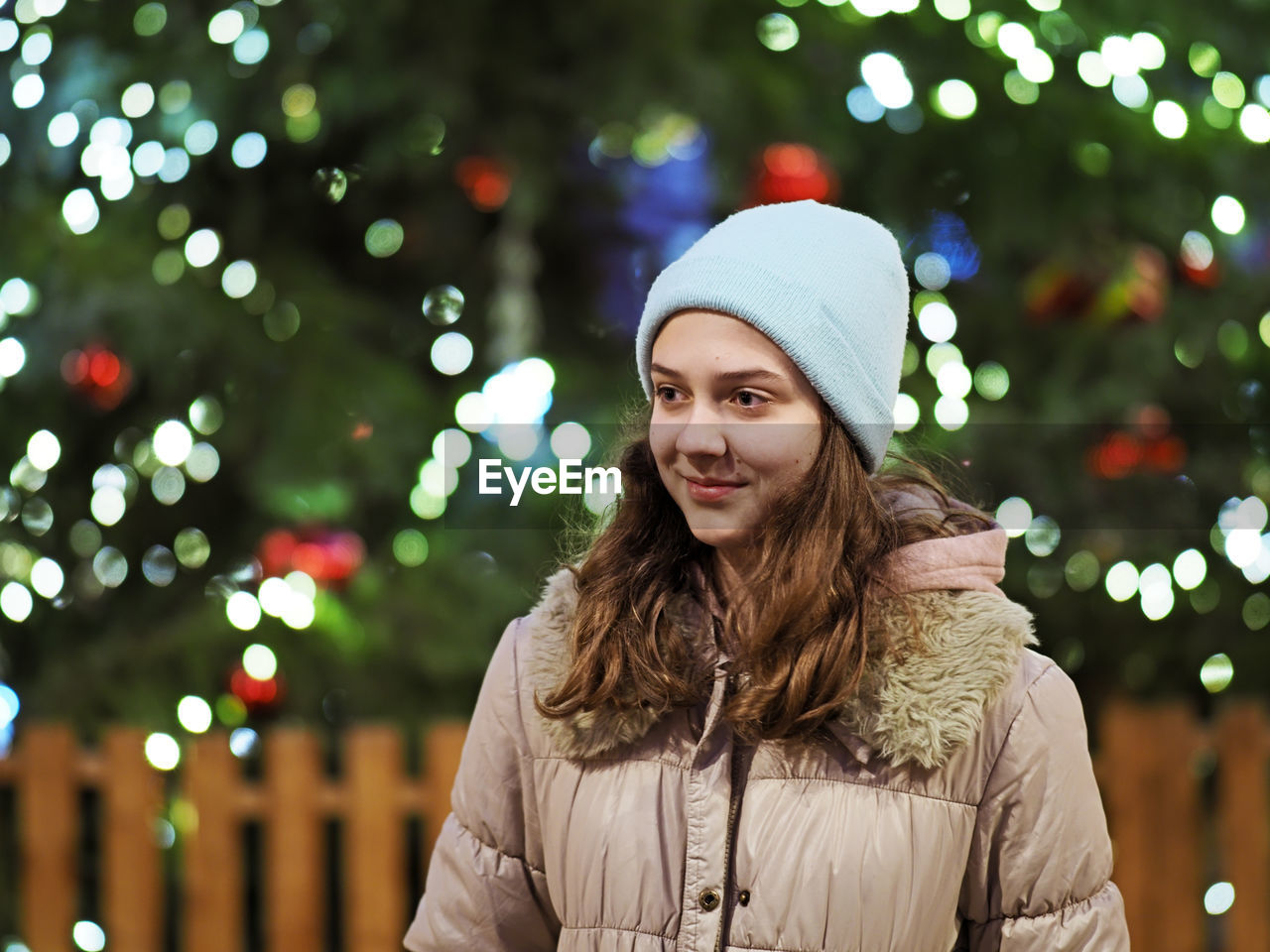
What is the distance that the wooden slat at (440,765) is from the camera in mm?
3268

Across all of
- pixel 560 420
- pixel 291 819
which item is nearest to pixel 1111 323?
pixel 560 420

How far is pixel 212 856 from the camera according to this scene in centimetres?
341

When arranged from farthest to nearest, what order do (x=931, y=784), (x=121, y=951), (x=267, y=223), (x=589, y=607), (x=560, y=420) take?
1. (x=267, y=223)
2. (x=121, y=951)
3. (x=560, y=420)
4. (x=589, y=607)
5. (x=931, y=784)

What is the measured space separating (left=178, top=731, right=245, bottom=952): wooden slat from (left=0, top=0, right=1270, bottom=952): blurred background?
113 millimetres

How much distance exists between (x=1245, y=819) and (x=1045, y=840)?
2.52m

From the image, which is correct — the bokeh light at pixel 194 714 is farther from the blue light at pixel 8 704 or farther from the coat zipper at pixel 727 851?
the coat zipper at pixel 727 851

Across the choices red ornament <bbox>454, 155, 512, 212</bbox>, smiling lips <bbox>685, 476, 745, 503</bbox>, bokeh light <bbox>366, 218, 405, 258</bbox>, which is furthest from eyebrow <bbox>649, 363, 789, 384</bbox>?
bokeh light <bbox>366, 218, 405, 258</bbox>

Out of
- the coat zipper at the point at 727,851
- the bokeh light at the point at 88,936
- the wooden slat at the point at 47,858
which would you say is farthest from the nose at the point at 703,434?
the bokeh light at the point at 88,936

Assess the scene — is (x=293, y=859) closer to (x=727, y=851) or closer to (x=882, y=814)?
(x=727, y=851)

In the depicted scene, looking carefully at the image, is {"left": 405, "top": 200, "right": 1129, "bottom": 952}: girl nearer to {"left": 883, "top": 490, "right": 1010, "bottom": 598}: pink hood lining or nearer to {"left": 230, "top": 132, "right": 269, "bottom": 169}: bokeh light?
{"left": 883, "top": 490, "right": 1010, "bottom": 598}: pink hood lining

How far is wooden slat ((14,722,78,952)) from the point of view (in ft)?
11.5

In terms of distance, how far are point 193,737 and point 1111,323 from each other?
2725mm

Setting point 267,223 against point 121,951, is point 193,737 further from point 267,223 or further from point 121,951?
point 267,223

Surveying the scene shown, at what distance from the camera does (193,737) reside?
11.2ft
